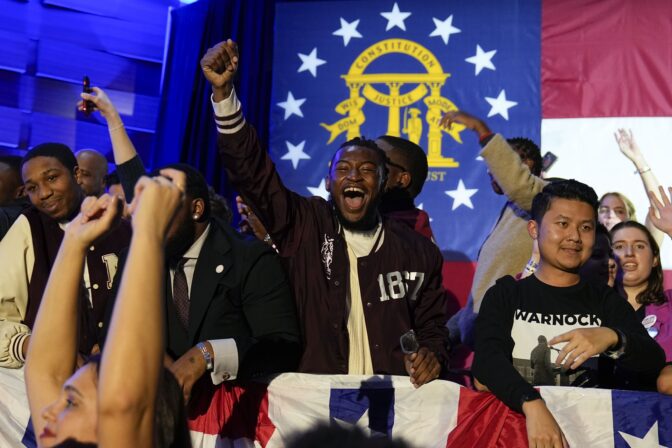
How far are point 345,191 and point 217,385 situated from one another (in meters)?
1.10

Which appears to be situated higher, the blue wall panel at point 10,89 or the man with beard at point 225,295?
the blue wall panel at point 10,89

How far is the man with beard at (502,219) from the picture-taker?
5.10m

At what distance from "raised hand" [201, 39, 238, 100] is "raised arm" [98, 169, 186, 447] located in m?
2.15

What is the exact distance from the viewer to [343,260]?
4.16m

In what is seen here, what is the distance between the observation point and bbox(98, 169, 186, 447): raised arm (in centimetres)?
176

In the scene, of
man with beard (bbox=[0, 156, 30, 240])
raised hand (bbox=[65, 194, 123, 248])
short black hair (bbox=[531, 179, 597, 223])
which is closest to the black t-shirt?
short black hair (bbox=[531, 179, 597, 223])

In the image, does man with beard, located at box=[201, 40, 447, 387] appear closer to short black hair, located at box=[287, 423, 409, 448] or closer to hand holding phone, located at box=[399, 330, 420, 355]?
hand holding phone, located at box=[399, 330, 420, 355]

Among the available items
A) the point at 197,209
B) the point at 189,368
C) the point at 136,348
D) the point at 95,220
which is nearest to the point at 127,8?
the point at 197,209

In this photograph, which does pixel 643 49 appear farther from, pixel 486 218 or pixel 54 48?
pixel 54 48

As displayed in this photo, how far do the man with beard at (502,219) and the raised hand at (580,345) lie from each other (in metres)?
1.82

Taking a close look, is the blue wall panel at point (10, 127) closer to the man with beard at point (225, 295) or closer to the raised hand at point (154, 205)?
the man with beard at point (225, 295)

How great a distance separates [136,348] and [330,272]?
2373 mm

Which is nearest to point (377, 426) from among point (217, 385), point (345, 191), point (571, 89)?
point (217, 385)

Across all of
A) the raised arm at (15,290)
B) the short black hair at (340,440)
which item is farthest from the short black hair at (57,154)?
the short black hair at (340,440)
